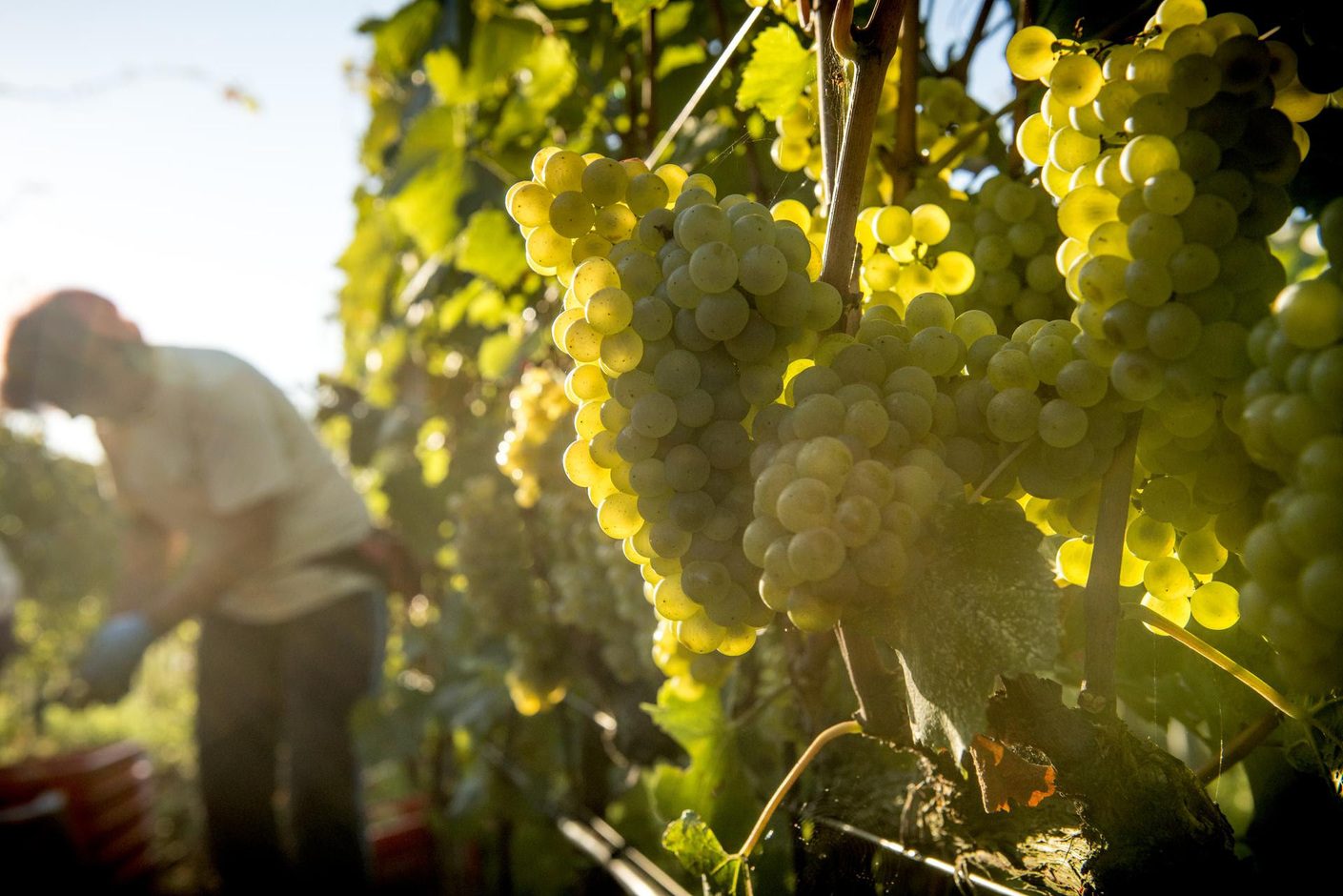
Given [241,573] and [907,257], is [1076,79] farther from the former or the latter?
[241,573]

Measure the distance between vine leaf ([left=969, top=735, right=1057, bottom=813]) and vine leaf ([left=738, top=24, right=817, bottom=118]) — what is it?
1.34 feet

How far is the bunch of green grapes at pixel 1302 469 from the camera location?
257mm

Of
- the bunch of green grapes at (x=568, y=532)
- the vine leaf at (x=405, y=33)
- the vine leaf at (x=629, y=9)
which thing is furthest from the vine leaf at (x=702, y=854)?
the vine leaf at (x=405, y=33)

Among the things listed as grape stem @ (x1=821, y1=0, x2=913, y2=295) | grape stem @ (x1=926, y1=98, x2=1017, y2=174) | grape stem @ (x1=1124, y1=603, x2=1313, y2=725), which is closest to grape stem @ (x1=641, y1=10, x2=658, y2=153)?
grape stem @ (x1=926, y1=98, x2=1017, y2=174)

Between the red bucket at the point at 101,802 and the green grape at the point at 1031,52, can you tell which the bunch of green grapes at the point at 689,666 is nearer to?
the green grape at the point at 1031,52

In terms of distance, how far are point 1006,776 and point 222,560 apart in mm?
1997

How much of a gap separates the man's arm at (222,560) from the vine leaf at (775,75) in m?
1.81

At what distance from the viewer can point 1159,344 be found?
31 centimetres

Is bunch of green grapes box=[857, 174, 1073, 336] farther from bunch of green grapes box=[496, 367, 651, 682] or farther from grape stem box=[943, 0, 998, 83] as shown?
bunch of green grapes box=[496, 367, 651, 682]

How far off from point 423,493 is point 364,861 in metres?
0.94

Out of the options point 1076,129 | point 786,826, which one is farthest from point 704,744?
point 1076,129

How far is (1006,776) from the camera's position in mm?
414

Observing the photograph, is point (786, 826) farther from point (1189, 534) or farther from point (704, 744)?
point (1189, 534)

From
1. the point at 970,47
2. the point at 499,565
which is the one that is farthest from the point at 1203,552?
the point at 499,565
